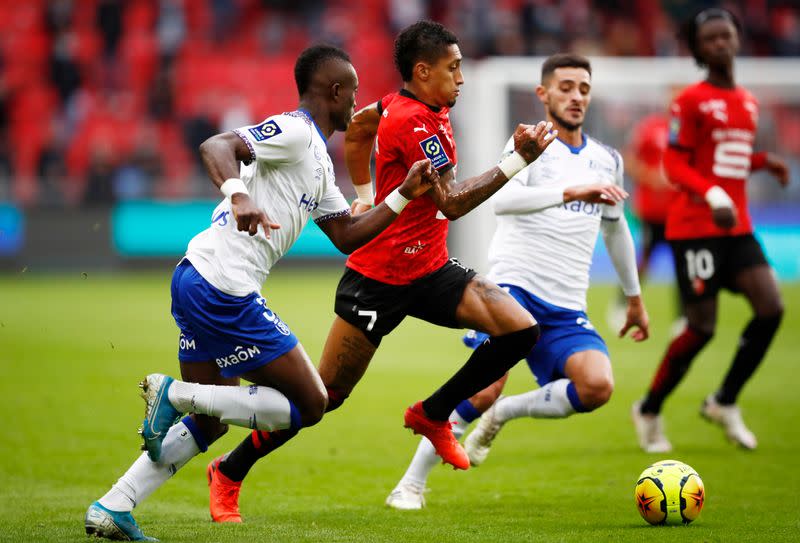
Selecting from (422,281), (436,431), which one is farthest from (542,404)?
(422,281)

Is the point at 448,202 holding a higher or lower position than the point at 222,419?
higher

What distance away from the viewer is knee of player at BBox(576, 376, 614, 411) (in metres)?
6.59

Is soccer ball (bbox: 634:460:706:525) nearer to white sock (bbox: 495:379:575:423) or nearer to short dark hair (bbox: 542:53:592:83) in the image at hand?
white sock (bbox: 495:379:575:423)

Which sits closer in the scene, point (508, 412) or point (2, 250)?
point (508, 412)

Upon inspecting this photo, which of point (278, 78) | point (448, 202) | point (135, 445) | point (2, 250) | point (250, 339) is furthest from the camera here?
point (278, 78)

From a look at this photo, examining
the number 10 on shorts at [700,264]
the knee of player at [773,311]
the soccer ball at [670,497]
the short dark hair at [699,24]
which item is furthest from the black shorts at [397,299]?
the short dark hair at [699,24]

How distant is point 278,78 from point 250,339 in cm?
2099

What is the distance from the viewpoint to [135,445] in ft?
Answer: 27.8

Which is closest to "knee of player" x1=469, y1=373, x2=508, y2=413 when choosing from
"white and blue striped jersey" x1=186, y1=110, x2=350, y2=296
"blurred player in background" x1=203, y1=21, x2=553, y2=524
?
"blurred player in background" x1=203, y1=21, x2=553, y2=524

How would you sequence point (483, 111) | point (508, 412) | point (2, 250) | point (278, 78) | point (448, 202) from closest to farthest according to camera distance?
point (448, 202), point (508, 412), point (483, 111), point (2, 250), point (278, 78)

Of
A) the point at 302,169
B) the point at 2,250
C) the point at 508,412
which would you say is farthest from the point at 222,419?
the point at 2,250

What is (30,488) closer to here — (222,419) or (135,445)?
(135,445)

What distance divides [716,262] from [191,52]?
20.2m

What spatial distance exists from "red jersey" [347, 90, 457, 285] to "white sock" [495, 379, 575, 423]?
108 cm
